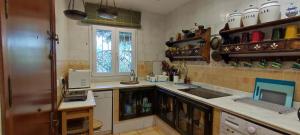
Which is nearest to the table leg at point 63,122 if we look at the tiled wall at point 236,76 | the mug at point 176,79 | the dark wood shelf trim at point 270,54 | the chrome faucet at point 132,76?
the chrome faucet at point 132,76

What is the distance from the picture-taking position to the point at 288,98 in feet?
5.00

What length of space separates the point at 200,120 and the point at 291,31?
134 cm

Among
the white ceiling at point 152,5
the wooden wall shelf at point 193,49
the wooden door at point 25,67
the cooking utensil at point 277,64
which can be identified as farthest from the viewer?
the white ceiling at point 152,5

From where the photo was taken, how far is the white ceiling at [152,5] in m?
2.95

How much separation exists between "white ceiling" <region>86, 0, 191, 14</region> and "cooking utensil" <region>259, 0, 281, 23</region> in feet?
5.31

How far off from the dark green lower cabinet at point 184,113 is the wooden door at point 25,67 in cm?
157

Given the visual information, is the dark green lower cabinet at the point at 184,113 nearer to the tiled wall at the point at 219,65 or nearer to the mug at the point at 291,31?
the tiled wall at the point at 219,65

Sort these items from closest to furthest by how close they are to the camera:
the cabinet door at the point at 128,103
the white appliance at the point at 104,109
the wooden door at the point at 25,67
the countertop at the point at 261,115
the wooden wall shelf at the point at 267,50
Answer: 1. the wooden door at the point at 25,67
2. the countertop at the point at 261,115
3. the wooden wall shelf at the point at 267,50
4. the white appliance at the point at 104,109
5. the cabinet door at the point at 128,103

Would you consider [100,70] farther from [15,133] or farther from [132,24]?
[15,133]

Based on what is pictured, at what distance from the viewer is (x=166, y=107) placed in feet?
8.98

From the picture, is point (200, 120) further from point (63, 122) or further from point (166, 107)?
point (63, 122)

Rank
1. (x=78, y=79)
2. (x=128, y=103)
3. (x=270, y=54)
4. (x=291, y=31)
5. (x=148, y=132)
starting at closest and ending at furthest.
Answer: (x=291, y=31) < (x=270, y=54) < (x=78, y=79) < (x=148, y=132) < (x=128, y=103)

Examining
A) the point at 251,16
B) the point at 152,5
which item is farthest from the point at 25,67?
the point at 152,5

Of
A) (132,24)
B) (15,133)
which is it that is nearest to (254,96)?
(15,133)
